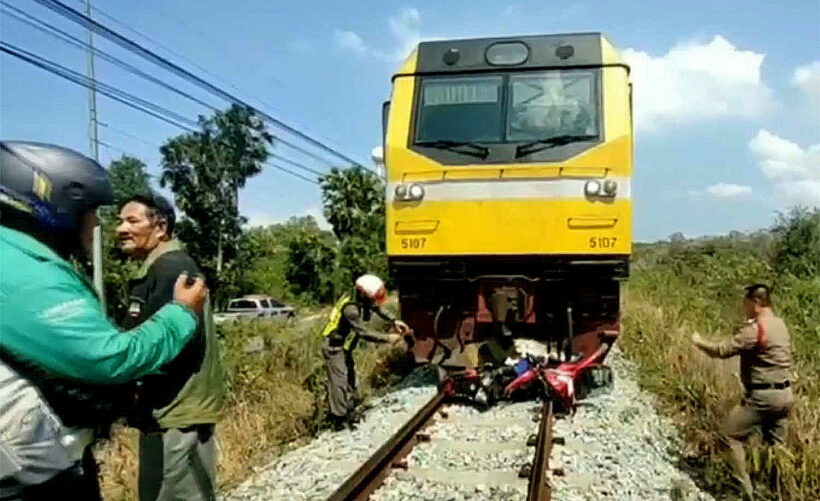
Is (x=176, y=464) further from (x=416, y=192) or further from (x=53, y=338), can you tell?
A: (x=416, y=192)

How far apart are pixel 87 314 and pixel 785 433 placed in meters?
5.17

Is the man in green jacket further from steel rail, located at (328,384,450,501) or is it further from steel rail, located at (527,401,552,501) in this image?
steel rail, located at (527,401,552,501)

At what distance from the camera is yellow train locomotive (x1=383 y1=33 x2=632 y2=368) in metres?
8.24

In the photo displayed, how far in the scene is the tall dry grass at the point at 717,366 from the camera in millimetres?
5531

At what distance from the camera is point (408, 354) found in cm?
1174

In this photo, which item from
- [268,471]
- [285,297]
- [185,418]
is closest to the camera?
[185,418]

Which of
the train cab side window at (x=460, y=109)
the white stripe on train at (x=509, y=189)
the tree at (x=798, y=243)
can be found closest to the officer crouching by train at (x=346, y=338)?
the white stripe on train at (x=509, y=189)

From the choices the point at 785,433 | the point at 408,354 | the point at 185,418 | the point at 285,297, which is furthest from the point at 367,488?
the point at 285,297

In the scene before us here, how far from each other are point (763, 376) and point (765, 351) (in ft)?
0.57

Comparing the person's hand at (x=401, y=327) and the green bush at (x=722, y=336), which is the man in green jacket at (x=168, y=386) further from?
the person's hand at (x=401, y=327)

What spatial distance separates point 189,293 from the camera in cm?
247

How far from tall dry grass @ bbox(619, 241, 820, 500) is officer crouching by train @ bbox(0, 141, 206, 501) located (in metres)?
4.52

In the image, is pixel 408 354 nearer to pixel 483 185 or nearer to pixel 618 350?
pixel 618 350

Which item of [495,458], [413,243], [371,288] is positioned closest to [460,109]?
[413,243]
